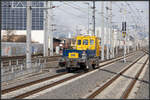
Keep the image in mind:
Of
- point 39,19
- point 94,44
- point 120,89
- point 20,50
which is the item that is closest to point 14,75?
point 120,89

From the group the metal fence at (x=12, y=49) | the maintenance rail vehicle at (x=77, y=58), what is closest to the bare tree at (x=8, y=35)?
the metal fence at (x=12, y=49)

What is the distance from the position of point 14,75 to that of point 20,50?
2988cm

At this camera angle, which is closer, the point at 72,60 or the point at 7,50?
the point at 72,60

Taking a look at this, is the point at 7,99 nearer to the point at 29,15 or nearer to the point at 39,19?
the point at 29,15

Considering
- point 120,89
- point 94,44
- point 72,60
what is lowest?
point 120,89

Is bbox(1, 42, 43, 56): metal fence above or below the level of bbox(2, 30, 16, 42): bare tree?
below

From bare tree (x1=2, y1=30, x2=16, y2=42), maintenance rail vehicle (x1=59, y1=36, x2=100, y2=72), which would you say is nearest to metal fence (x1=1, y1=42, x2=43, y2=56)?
bare tree (x1=2, y1=30, x2=16, y2=42)

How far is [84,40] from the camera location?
1870cm

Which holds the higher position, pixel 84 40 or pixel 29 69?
pixel 84 40

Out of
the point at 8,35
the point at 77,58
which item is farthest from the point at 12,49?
the point at 8,35

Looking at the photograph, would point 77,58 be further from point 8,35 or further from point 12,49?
point 8,35

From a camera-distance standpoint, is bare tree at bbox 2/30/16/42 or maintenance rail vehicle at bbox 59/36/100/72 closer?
maintenance rail vehicle at bbox 59/36/100/72

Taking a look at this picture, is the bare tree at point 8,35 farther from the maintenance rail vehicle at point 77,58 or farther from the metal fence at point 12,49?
the maintenance rail vehicle at point 77,58

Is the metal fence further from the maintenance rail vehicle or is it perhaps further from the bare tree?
the maintenance rail vehicle
